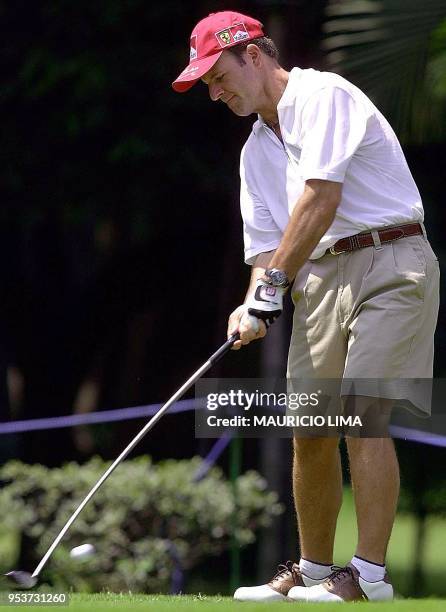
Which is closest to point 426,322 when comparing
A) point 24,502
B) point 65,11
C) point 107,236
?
point 24,502

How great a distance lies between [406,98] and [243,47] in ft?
9.82

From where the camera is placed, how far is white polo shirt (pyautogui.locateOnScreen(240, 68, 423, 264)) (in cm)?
456

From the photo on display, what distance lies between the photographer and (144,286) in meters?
12.2

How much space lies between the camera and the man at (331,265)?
4.56 meters

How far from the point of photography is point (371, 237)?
4.68 metres

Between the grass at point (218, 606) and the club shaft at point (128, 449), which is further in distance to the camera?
the club shaft at point (128, 449)

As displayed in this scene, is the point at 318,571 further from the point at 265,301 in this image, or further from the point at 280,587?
the point at 265,301

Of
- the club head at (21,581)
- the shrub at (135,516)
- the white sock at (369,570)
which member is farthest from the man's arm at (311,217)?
the shrub at (135,516)

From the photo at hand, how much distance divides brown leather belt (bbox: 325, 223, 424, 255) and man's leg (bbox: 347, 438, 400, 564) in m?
0.63

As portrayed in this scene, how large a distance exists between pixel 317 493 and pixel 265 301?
692 millimetres

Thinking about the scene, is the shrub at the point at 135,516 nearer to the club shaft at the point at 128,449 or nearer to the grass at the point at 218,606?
the grass at the point at 218,606

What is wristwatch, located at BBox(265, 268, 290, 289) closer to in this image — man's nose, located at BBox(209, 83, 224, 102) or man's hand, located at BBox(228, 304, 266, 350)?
man's hand, located at BBox(228, 304, 266, 350)

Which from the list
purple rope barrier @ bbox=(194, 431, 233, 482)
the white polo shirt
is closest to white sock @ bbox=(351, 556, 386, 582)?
the white polo shirt

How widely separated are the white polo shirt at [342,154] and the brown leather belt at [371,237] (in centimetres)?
2
